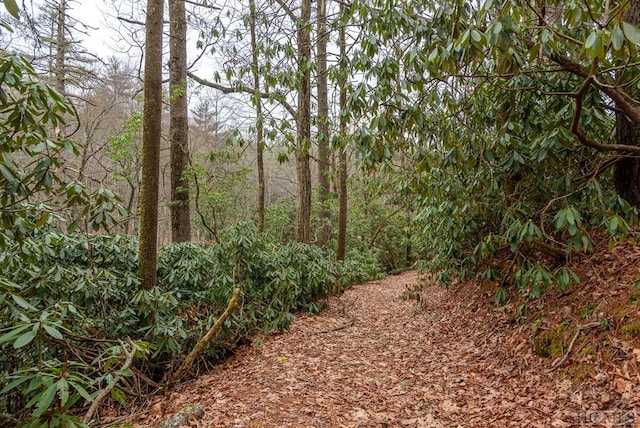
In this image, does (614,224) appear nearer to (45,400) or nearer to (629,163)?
(629,163)

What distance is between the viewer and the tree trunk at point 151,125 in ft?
14.0

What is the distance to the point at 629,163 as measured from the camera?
3805mm

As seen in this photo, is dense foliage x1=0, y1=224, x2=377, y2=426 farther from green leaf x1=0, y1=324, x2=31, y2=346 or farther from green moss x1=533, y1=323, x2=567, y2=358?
green moss x1=533, y1=323, x2=567, y2=358

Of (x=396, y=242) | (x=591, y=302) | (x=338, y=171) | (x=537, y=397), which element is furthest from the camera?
(x=396, y=242)

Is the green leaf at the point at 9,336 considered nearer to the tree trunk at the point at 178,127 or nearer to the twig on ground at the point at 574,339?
the twig on ground at the point at 574,339

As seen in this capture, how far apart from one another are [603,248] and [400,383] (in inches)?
108

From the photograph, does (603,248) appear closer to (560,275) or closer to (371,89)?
(560,275)

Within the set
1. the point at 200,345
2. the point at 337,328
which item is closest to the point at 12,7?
the point at 200,345

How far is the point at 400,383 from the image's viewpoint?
149 inches

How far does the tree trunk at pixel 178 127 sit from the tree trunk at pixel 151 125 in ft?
10.6

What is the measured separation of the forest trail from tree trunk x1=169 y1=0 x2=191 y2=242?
138 inches

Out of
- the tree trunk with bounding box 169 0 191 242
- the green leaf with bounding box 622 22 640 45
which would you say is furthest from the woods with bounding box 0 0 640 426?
the tree trunk with bounding box 169 0 191 242

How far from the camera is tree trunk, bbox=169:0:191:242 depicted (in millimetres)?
A: 7617

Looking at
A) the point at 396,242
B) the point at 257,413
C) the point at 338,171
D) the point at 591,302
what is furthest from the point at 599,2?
the point at 396,242
